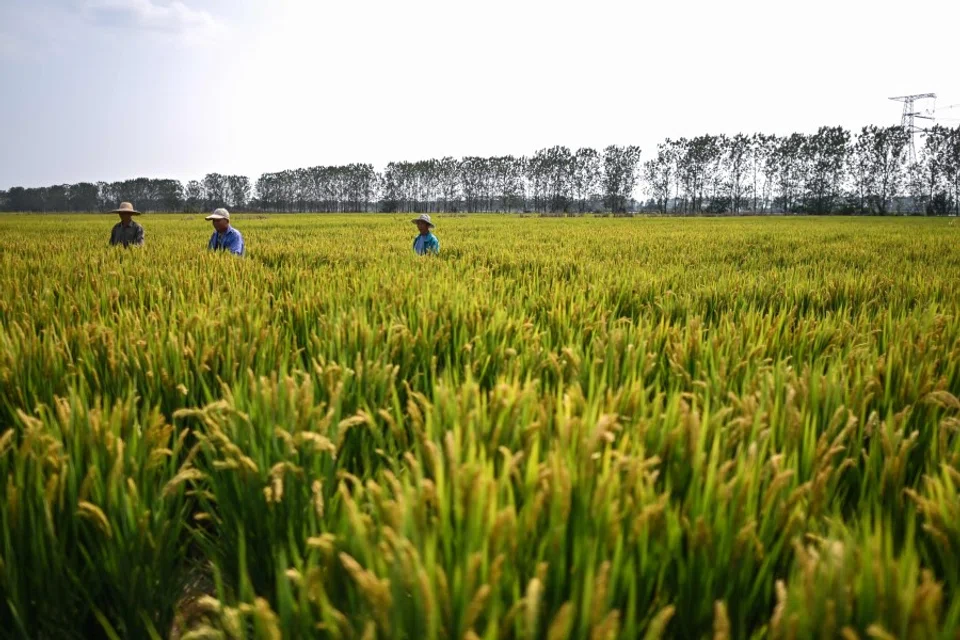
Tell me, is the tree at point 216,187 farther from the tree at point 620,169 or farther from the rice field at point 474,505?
the rice field at point 474,505

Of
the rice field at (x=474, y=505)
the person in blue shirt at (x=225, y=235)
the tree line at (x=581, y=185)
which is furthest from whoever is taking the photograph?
the tree line at (x=581, y=185)

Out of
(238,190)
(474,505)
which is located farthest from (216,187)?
(474,505)

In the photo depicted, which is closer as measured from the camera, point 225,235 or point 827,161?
point 225,235

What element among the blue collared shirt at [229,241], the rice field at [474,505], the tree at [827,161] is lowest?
the rice field at [474,505]

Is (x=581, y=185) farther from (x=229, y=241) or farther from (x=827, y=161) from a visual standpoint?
(x=229, y=241)

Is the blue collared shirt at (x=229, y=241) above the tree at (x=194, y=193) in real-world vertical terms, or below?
below

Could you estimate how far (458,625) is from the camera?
798 millimetres

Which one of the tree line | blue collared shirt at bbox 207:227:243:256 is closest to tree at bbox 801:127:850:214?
the tree line

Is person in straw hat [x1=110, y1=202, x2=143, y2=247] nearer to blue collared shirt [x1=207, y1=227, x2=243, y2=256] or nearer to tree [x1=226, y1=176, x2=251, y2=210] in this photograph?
blue collared shirt [x1=207, y1=227, x2=243, y2=256]

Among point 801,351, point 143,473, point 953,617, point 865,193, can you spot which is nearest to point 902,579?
point 953,617

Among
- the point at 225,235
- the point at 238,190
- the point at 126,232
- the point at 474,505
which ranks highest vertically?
the point at 238,190

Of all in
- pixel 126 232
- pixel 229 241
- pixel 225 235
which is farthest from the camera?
pixel 126 232

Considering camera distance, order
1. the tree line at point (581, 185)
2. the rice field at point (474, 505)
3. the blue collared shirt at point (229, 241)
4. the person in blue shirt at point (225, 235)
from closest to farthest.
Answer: the rice field at point (474, 505), the person in blue shirt at point (225, 235), the blue collared shirt at point (229, 241), the tree line at point (581, 185)

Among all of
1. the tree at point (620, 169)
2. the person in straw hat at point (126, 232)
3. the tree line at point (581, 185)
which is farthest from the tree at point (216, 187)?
the person in straw hat at point (126, 232)
